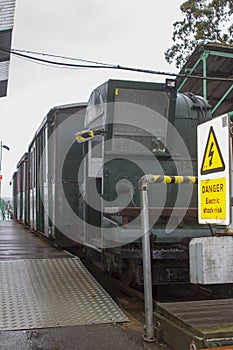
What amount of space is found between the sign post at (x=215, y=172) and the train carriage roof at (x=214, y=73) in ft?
49.8

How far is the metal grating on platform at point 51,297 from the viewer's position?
4.64m

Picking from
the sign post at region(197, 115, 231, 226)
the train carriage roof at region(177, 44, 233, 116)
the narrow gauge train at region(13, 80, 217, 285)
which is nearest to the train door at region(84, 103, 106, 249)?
the narrow gauge train at region(13, 80, 217, 285)

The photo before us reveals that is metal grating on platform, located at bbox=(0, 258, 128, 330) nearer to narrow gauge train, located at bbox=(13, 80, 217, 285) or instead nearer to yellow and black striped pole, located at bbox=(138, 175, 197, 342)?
narrow gauge train, located at bbox=(13, 80, 217, 285)

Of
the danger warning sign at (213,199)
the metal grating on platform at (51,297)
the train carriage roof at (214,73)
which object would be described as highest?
the train carriage roof at (214,73)

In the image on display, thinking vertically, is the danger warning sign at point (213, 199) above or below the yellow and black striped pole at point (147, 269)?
above

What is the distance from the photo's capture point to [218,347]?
3.26 meters

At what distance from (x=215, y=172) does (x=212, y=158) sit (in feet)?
0.46

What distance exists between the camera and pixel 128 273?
623 cm

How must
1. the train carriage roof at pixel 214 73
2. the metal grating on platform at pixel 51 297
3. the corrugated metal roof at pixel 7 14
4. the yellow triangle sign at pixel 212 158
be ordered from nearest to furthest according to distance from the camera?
the yellow triangle sign at pixel 212 158, the metal grating on platform at pixel 51 297, the corrugated metal roof at pixel 7 14, the train carriage roof at pixel 214 73

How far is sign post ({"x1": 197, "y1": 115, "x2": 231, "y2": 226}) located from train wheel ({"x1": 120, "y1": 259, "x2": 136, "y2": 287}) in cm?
249

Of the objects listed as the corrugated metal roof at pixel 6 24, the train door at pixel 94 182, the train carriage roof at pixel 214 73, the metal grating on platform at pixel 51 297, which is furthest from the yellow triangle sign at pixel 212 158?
the train carriage roof at pixel 214 73

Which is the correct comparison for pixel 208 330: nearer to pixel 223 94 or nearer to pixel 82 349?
pixel 82 349

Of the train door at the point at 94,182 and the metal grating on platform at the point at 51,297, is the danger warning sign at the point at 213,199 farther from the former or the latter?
the train door at the point at 94,182

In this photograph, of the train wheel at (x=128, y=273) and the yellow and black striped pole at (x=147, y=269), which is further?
the train wheel at (x=128, y=273)
